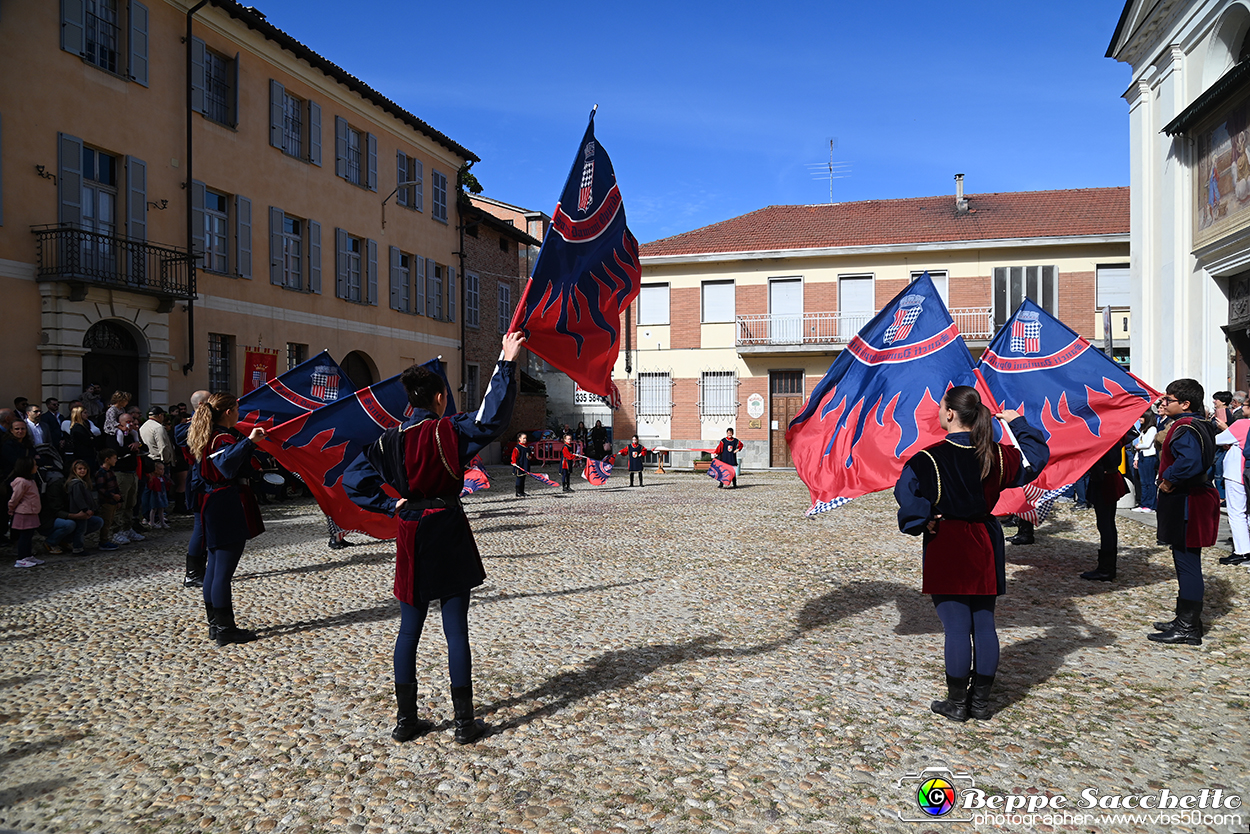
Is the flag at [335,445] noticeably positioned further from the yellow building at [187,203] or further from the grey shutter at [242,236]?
the grey shutter at [242,236]

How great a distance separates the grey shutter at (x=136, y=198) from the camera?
15.6 m

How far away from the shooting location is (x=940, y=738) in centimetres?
416

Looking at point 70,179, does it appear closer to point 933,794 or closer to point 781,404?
point 933,794

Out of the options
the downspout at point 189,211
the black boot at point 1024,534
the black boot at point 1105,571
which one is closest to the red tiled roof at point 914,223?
the downspout at point 189,211

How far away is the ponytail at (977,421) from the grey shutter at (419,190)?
925 inches

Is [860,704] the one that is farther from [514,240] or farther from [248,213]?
[514,240]

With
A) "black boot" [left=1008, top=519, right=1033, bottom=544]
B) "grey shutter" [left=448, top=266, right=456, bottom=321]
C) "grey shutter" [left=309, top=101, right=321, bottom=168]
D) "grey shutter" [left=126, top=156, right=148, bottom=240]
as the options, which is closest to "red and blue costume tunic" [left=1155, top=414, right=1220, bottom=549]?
"black boot" [left=1008, top=519, right=1033, bottom=544]

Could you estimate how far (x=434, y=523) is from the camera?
4.13 meters

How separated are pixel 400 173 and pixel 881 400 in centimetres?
2195

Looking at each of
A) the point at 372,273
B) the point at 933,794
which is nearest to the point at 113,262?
the point at 372,273

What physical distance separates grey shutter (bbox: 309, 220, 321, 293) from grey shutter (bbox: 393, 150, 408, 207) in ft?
13.0

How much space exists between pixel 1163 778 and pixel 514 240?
98.7 feet

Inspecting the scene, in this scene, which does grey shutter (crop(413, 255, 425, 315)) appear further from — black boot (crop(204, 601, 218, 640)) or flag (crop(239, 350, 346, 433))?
black boot (crop(204, 601, 218, 640))

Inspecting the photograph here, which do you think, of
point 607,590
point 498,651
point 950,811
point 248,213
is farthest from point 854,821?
point 248,213
